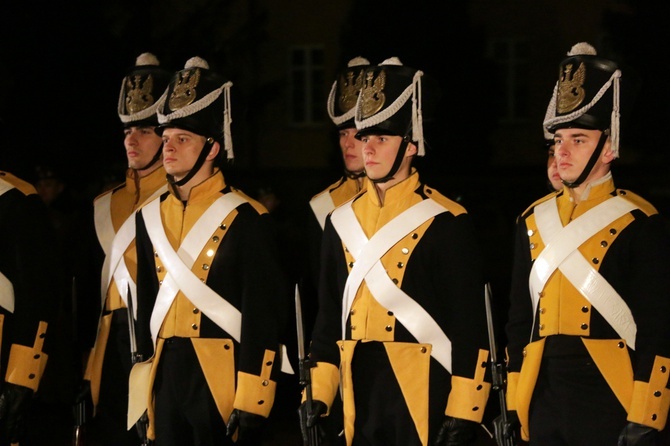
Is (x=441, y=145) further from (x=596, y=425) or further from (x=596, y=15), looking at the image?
(x=596, y=425)

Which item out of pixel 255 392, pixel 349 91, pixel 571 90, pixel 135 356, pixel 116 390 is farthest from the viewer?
pixel 349 91

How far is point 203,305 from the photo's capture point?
662cm

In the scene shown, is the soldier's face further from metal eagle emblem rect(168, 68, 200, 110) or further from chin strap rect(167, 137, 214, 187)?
chin strap rect(167, 137, 214, 187)

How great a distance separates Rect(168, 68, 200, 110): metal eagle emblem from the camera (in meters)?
6.98

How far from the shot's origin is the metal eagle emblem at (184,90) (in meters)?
6.98

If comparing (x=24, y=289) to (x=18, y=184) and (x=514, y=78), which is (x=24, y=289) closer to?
(x=18, y=184)

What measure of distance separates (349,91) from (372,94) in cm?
200

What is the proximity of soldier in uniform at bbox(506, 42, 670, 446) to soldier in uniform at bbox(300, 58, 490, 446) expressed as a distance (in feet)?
0.74

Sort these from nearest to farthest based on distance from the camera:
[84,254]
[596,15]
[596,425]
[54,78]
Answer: [596,425] < [84,254] < [54,78] < [596,15]

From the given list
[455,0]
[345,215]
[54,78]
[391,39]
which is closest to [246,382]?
[345,215]

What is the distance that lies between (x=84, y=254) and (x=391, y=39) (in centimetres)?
1163

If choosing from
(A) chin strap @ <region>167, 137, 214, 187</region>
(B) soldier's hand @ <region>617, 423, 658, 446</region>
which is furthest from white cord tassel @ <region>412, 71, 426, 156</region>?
(B) soldier's hand @ <region>617, 423, 658, 446</region>

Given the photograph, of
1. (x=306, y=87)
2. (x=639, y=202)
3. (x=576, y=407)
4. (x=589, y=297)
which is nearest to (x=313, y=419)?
(x=576, y=407)

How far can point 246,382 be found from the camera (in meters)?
6.46
